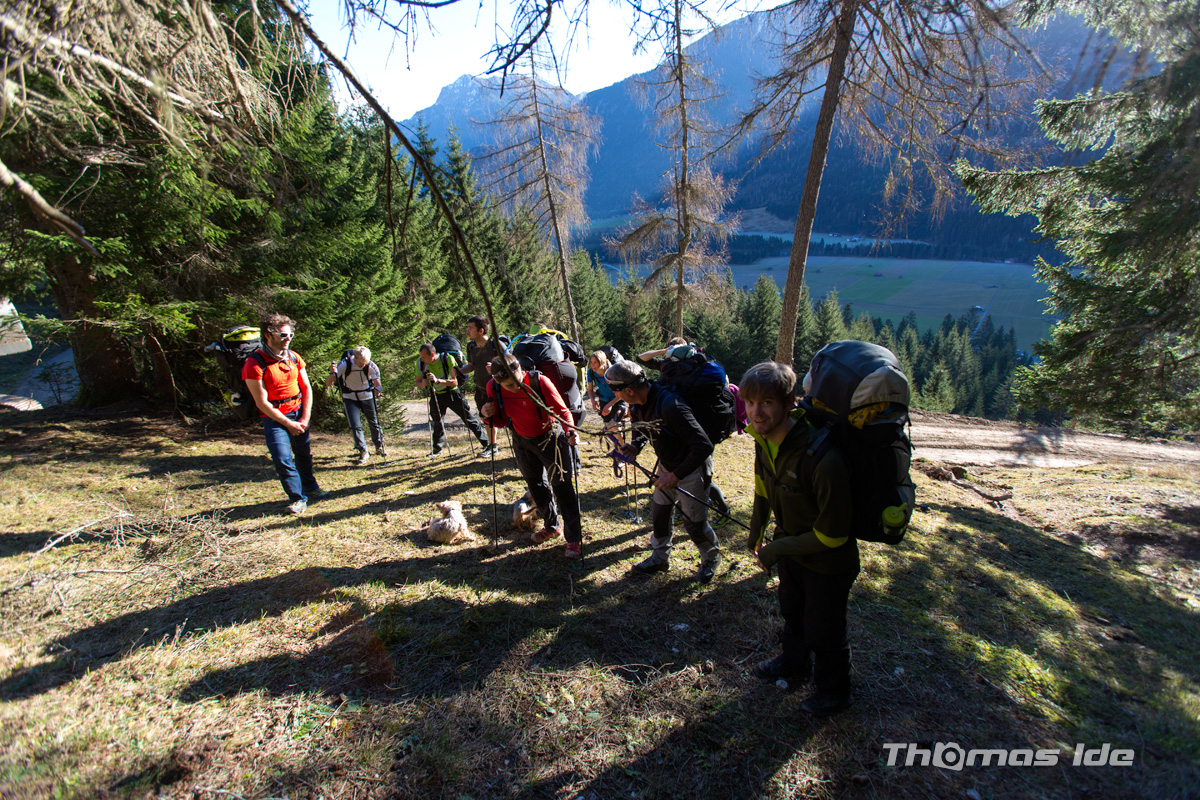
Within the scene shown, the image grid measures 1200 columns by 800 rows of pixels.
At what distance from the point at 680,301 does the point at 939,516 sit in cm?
1061

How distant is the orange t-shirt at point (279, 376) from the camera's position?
4.82 meters

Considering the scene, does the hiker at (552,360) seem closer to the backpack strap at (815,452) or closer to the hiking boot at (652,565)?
the hiking boot at (652,565)

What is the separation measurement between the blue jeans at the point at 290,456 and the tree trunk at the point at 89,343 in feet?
12.2

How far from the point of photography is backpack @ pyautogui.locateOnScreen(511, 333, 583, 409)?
17.0 ft

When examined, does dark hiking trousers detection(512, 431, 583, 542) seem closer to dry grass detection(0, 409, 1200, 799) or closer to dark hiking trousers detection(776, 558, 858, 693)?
dry grass detection(0, 409, 1200, 799)

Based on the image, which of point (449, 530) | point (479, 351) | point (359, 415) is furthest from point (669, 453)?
point (359, 415)

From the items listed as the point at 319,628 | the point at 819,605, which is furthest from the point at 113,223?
the point at 819,605

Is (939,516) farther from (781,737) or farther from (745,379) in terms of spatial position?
(745,379)

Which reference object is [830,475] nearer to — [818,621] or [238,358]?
[818,621]

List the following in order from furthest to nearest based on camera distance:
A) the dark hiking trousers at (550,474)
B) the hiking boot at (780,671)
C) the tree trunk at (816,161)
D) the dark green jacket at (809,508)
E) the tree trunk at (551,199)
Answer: the tree trunk at (551,199), the tree trunk at (816,161), the dark hiking trousers at (550,474), the hiking boot at (780,671), the dark green jacket at (809,508)

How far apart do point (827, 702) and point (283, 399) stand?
5.57 m

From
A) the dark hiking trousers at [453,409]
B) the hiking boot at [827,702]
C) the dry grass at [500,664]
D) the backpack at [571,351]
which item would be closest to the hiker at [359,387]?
the dark hiking trousers at [453,409]

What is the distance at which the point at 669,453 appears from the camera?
12.1 ft

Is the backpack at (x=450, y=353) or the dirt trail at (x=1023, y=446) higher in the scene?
the backpack at (x=450, y=353)
